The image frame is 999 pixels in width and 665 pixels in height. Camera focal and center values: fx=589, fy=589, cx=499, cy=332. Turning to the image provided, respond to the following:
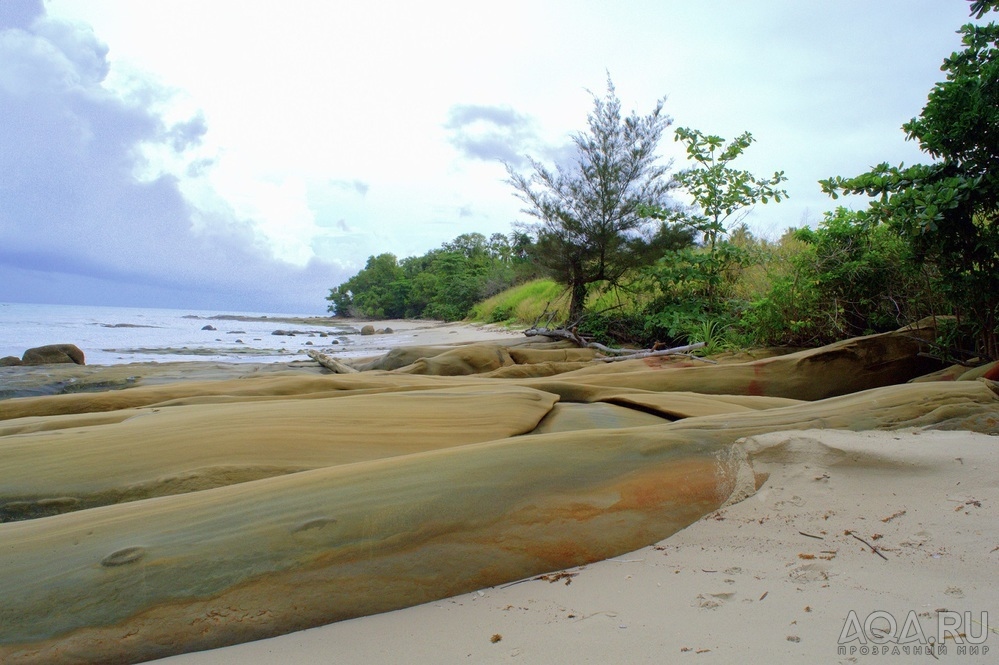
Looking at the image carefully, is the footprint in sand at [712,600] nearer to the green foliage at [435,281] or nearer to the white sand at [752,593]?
the white sand at [752,593]

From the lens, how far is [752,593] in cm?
116

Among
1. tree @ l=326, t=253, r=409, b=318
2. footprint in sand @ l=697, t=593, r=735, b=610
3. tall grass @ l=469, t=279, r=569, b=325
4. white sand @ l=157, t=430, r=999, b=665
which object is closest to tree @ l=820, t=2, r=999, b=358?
white sand @ l=157, t=430, r=999, b=665

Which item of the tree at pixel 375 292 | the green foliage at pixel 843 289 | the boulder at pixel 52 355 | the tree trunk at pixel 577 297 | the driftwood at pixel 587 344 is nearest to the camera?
the green foliage at pixel 843 289

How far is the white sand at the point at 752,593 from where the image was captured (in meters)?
1.01

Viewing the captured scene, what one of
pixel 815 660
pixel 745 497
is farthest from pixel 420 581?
pixel 745 497

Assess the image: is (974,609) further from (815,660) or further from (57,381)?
(57,381)

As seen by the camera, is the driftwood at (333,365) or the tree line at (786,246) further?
the driftwood at (333,365)

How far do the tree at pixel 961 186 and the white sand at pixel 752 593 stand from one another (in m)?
2.58

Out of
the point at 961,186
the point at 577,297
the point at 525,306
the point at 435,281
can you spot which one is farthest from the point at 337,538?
the point at 435,281

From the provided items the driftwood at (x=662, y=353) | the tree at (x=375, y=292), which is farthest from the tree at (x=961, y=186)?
the tree at (x=375, y=292)

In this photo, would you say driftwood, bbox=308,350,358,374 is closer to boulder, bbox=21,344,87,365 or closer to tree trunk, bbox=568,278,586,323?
boulder, bbox=21,344,87,365

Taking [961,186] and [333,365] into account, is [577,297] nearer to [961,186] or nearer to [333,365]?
[333,365]

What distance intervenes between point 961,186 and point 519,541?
3.58 metres

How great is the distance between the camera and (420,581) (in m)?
1.32
